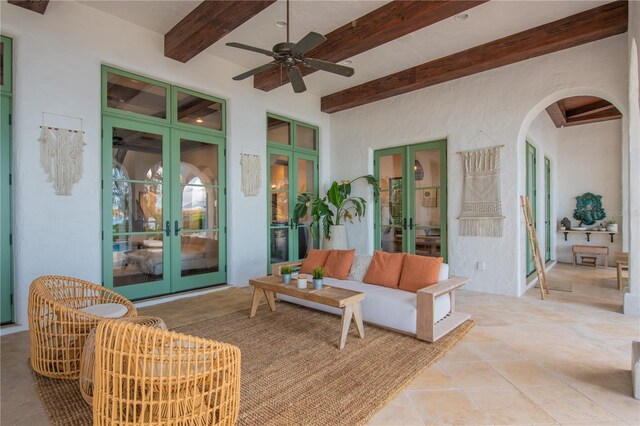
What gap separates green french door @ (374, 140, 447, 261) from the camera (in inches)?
223

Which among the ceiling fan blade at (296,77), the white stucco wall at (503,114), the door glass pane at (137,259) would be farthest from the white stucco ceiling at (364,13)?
the door glass pane at (137,259)

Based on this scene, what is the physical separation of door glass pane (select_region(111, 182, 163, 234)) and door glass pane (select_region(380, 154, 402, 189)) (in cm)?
396

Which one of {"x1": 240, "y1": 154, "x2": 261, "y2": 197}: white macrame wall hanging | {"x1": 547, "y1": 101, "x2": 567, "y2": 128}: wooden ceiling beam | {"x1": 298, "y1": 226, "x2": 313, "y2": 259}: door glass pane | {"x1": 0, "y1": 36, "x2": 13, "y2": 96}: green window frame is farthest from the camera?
{"x1": 298, "y1": 226, "x2": 313, "y2": 259}: door glass pane

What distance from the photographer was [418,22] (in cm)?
362

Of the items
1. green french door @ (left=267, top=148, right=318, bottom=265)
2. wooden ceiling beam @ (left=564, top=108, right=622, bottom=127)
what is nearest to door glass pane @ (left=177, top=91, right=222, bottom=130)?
green french door @ (left=267, top=148, right=318, bottom=265)

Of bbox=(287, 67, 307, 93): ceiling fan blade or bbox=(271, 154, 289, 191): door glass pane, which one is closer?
bbox=(287, 67, 307, 93): ceiling fan blade

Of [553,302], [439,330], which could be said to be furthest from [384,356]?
[553,302]

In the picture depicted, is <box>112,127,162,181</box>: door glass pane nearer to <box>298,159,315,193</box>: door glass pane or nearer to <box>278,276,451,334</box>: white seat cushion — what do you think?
<box>298,159,315,193</box>: door glass pane

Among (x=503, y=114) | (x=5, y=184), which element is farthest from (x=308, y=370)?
(x=503, y=114)

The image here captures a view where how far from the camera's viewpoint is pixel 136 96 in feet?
14.6

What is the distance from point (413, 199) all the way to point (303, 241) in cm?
230

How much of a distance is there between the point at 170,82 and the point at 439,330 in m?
4.71

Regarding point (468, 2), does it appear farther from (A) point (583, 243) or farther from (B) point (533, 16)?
→ (A) point (583, 243)

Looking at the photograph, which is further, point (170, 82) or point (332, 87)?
point (332, 87)
